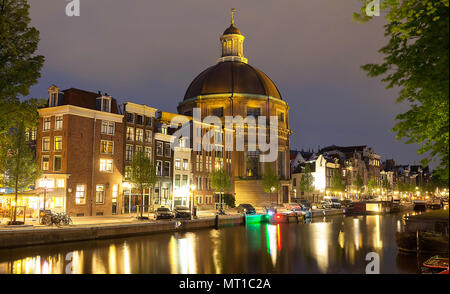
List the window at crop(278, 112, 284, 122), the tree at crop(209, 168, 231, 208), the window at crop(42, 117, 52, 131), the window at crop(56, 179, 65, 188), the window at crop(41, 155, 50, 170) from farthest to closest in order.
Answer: the window at crop(278, 112, 284, 122) < the tree at crop(209, 168, 231, 208) < the window at crop(42, 117, 52, 131) < the window at crop(41, 155, 50, 170) < the window at crop(56, 179, 65, 188)

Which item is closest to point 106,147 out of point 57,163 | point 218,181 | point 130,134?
point 130,134

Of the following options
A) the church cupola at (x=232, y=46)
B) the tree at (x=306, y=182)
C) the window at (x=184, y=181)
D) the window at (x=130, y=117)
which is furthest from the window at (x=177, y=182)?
the church cupola at (x=232, y=46)

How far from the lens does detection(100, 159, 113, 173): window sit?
5416cm

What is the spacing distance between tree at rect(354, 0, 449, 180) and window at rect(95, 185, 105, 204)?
42597mm

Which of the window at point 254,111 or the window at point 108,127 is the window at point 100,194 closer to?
the window at point 108,127

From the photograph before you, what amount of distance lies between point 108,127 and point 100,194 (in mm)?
8851

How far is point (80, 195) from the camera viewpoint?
168ft

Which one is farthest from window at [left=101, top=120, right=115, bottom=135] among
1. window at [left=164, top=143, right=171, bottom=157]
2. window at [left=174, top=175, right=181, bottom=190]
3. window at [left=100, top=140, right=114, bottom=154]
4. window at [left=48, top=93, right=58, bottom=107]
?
window at [left=174, top=175, right=181, bottom=190]

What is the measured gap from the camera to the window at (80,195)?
50.7 metres

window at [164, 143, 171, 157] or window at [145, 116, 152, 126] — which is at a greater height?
window at [145, 116, 152, 126]

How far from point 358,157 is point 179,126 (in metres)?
87.0

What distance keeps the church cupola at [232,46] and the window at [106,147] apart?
5834 centimetres

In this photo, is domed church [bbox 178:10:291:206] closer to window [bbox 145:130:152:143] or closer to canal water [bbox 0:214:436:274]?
window [bbox 145:130:152:143]
